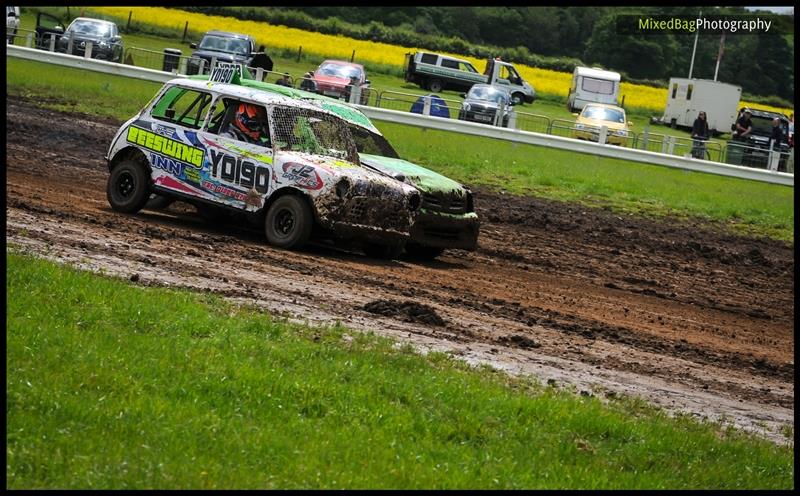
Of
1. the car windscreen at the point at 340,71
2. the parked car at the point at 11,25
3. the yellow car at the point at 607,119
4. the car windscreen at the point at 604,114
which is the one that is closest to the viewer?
the parked car at the point at 11,25

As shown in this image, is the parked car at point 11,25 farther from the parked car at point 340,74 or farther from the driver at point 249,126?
the driver at point 249,126

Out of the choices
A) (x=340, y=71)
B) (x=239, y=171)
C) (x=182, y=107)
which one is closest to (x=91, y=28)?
(x=340, y=71)

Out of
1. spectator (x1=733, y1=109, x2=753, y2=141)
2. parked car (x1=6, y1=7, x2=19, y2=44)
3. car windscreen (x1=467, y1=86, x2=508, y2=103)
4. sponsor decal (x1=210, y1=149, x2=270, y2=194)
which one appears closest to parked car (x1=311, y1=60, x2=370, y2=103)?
car windscreen (x1=467, y1=86, x2=508, y2=103)

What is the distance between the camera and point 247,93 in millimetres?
14578

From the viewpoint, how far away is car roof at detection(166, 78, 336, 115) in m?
14.5

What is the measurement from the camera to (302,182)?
538 inches

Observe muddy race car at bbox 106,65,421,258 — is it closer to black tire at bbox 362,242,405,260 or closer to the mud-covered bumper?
black tire at bbox 362,242,405,260

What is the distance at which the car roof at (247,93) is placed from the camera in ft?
47.4

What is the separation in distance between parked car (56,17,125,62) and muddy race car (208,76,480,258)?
2101 cm

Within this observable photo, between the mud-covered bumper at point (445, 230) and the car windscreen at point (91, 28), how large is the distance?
90.9 ft

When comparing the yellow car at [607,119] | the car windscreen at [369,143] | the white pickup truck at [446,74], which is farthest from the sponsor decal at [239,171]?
the white pickup truck at [446,74]

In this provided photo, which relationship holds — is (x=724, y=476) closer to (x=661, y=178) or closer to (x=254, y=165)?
(x=254, y=165)

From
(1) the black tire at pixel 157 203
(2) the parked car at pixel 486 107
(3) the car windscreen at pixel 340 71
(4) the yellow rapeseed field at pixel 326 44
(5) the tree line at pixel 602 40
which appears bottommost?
(1) the black tire at pixel 157 203

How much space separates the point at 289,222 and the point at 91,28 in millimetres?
28837
